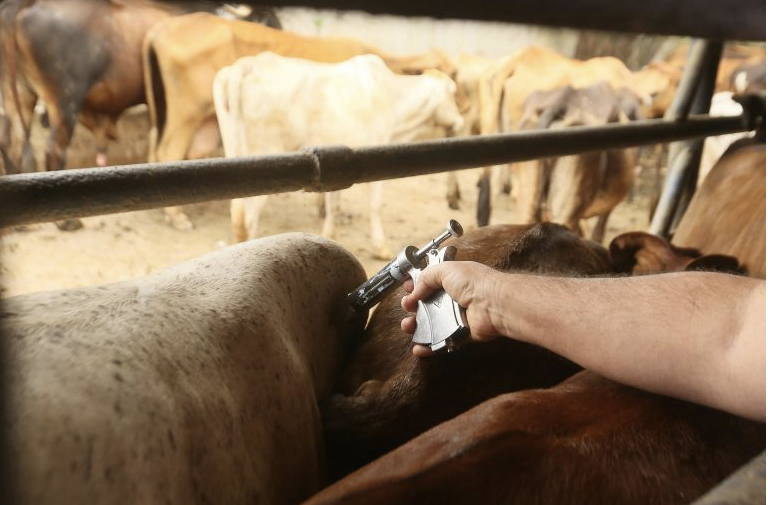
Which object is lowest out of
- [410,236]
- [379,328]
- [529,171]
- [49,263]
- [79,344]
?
[410,236]

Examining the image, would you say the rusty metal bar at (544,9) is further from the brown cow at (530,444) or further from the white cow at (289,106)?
the white cow at (289,106)

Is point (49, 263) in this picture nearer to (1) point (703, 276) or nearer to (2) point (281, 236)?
A: (2) point (281, 236)

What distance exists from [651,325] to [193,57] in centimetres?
358

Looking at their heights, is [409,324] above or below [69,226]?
above

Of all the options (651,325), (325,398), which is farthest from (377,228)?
(651,325)

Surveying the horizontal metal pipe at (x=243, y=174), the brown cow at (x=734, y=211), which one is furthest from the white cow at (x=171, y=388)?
the brown cow at (x=734, y=211)

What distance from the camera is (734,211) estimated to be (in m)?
2.03

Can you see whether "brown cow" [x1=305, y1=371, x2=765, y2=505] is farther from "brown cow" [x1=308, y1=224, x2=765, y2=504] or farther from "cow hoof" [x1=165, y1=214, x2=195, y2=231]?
"cow hoof" [x1=165, y1=214, x2=195, y2=231]

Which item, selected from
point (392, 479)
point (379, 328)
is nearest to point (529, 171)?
point (379, 328)

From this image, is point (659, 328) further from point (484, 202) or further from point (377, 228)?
point (484, 202)

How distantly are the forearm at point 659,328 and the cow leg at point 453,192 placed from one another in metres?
3.96

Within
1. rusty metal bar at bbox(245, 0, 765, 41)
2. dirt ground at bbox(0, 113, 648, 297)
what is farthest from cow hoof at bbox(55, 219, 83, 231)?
rusty metal bar at bbox(245, 0, 765, 41)

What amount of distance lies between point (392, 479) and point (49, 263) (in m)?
3.18

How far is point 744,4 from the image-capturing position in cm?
89
